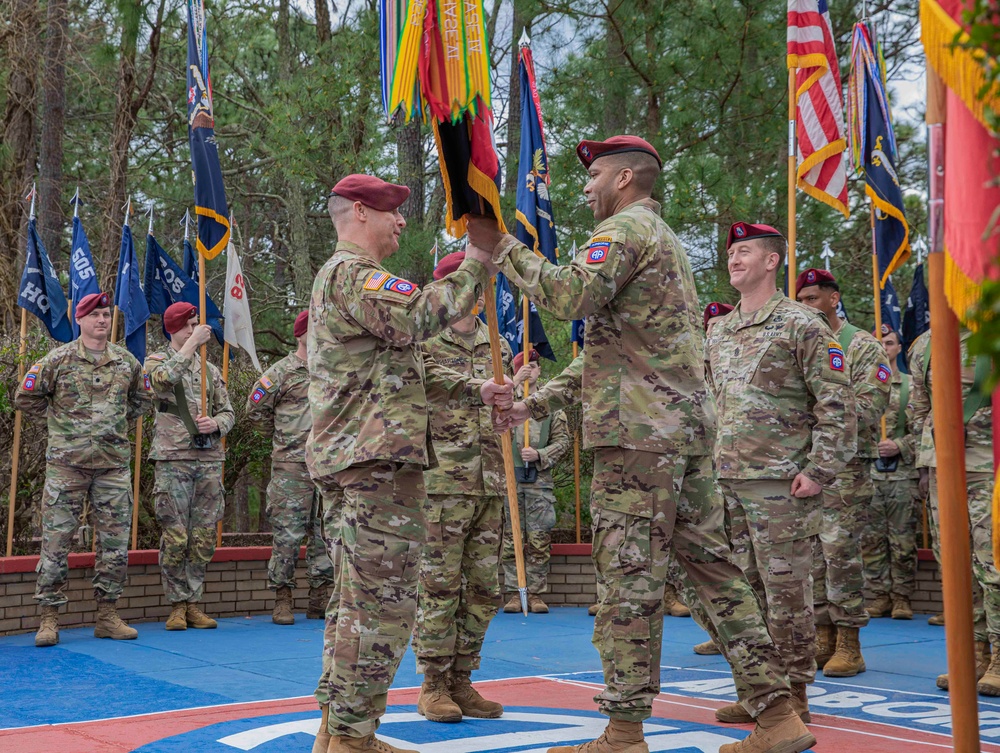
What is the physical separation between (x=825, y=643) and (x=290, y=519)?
14.5 ft

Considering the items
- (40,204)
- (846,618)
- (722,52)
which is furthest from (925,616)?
(40,204)

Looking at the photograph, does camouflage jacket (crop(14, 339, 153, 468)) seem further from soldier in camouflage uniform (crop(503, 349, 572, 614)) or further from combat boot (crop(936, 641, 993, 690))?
combat boot (crop(936, 641, 993, 690))

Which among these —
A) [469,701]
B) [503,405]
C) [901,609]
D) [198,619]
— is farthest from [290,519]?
[901,609]

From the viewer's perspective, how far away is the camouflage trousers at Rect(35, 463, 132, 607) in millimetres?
7484

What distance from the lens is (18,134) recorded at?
520 inches

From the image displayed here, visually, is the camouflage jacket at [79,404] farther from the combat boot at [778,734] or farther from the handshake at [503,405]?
the combat boot at [778,734]

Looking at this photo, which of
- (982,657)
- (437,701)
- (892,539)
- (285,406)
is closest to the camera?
(437,701)

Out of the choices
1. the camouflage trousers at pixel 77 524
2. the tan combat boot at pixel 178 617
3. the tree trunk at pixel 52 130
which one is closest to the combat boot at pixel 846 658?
the tan combat boot at pixel 178 617

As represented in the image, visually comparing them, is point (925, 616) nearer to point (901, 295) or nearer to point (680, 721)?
point (680, 721)

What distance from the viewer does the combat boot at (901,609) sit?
30.3 feet

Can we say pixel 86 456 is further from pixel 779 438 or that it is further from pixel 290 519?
pixel 779 438

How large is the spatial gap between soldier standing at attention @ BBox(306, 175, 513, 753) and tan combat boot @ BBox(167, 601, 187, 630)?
14.9ft

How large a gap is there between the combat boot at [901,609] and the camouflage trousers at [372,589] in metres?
6.65

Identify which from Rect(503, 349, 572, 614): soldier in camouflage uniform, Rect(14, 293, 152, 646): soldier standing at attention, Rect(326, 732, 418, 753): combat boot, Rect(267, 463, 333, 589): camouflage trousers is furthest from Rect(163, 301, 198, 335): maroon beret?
Rect(326, 732, 418, 753): combat boot
